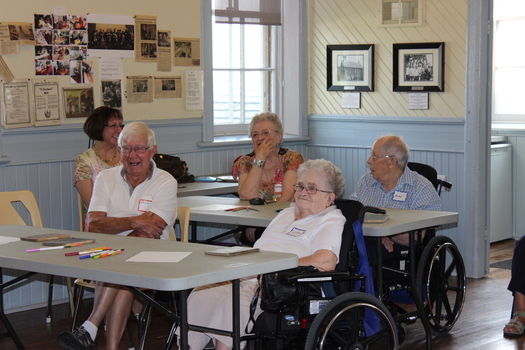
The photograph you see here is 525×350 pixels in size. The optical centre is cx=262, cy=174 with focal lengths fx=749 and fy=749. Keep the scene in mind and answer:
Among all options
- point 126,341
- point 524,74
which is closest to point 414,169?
point 126,341

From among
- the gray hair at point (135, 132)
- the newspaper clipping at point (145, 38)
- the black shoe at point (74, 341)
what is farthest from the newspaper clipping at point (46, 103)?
the black shoe at point (74, 341)

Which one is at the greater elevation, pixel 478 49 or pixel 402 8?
pixel 402 8

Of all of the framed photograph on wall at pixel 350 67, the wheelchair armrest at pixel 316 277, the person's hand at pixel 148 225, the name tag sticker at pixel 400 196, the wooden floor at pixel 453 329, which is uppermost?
the framed photograph on wall at pixel 350 67

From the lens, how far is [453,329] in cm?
457

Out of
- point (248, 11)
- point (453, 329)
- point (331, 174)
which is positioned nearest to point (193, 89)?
point (248, 11)

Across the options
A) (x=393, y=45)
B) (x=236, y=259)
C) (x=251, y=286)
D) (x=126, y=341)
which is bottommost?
(x=126, y=341)

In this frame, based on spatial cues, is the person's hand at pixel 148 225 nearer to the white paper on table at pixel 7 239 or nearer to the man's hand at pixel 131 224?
the man's hand at pixel 131 224

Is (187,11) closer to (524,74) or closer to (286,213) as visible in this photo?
(286,213)

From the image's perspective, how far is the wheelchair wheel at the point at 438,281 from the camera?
412 centimetres

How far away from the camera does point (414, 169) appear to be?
15.7ft

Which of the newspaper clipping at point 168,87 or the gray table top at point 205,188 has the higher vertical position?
the newspaper clipping at point 168,87

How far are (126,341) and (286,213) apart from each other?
140 centimetres

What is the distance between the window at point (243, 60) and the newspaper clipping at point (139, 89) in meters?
0.95

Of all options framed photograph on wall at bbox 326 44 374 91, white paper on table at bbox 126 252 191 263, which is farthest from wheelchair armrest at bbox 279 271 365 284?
framed photograph on wall at bbox 326 44 374 91
